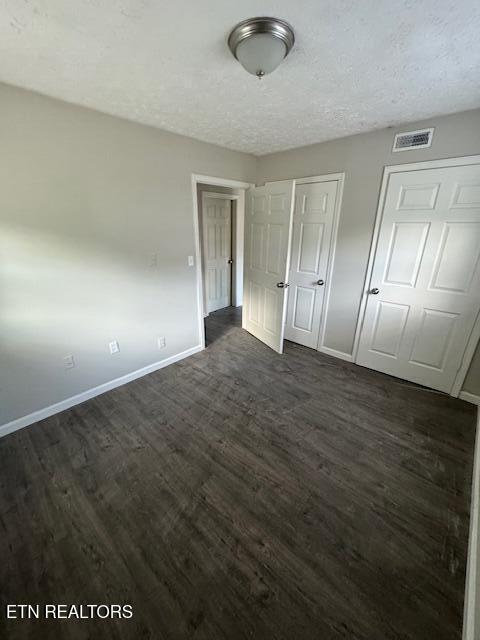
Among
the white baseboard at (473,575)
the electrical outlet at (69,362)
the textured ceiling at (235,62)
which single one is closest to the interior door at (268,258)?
the textured ceiling at (235,62)

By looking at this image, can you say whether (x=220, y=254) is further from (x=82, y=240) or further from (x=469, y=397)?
(x=469, y=397)

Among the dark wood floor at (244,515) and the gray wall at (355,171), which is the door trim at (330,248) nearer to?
the gray wall at (355,171)

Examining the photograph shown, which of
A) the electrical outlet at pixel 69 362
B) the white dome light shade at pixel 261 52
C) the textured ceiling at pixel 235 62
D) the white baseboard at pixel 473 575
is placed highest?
the textured ceiling at pixel 235 62

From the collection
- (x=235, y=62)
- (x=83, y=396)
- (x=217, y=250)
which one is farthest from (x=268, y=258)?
(x=83, y=396)

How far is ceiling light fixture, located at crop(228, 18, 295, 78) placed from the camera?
1.08 metres

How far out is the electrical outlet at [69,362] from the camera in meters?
2.19

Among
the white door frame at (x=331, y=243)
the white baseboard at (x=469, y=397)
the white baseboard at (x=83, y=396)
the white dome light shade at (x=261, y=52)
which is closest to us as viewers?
the white dome light shade at (x=261, y=52)

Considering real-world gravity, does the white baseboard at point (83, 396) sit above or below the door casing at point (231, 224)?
below

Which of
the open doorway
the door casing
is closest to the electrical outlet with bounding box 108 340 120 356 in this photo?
the open doorway

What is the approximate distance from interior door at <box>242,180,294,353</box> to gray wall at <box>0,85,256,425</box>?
0.73 metres

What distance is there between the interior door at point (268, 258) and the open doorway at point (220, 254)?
66cm

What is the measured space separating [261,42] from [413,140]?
5.84ft

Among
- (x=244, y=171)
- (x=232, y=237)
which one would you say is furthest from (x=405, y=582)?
(x=232, y=237)

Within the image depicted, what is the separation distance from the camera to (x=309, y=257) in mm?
3105
